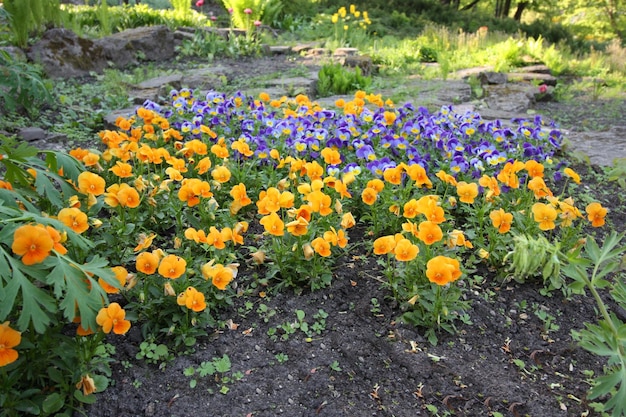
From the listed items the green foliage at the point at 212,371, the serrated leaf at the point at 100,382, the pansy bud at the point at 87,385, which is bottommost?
the green foliage at the point at 212,371

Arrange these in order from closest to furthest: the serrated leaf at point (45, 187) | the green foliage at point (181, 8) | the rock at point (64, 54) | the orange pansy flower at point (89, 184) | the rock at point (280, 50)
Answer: the serrated leaf at point (45, 187) < the orange pansy flower at point (89, 184) < the rock at point (64, 54) < the rock at point (280, 50) < the green foliage at point (181, 8)

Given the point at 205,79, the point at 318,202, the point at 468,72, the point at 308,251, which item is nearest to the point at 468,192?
the point at 318,202

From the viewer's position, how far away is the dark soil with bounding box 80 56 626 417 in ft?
6.44

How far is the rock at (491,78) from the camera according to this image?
8.10 m

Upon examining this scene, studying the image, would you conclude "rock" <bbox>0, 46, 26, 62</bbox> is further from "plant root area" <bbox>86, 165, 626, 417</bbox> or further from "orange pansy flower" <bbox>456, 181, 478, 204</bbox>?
"orange pansy flower" <bbox>456, 181, 478, 204</bbox>

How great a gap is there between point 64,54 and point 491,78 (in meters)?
6.31

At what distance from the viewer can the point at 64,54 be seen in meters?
6.33

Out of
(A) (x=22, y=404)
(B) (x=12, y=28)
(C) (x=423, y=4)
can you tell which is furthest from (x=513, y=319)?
(C) (x=423, y=4)

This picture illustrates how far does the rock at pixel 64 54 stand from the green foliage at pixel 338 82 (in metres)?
3.01

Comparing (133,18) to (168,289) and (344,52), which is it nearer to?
(344,52)

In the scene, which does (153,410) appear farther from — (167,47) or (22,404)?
(167,47)

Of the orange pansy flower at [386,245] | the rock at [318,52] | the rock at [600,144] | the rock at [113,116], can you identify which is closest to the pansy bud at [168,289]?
the orange pansy flower at [386,245]

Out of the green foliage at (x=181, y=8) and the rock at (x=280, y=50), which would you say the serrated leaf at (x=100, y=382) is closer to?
the rock at (x=280, y=50)

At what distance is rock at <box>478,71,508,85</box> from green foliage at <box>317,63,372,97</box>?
7.69 feet
